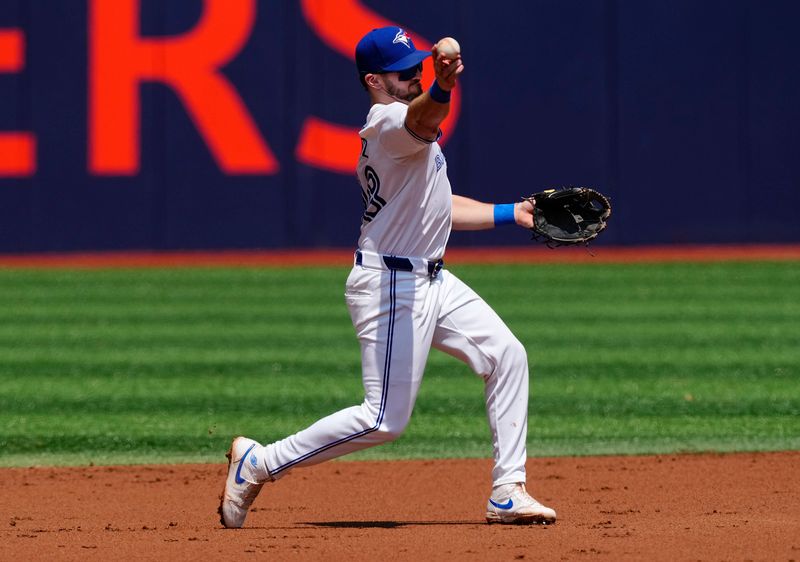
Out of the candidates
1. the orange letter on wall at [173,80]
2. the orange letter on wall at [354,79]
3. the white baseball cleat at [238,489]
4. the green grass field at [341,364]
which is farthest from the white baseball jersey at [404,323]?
the orange letter on wall at [173,80]

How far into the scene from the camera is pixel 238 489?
494 cm

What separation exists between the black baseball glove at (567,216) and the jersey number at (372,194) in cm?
66

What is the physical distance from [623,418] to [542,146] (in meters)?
8.59

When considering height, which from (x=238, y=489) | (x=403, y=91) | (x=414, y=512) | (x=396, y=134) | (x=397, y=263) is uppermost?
(x=403, y=91)

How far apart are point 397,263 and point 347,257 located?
37.4 feet

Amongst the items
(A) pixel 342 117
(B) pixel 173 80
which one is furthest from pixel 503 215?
(B) pixel 173 80

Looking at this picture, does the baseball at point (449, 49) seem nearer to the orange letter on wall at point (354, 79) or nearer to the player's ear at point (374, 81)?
the player's ear at point (374, 81)

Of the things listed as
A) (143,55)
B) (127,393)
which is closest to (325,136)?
(143,55)

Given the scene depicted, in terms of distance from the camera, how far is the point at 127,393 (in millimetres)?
8430

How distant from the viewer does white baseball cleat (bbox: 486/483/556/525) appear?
484 cm

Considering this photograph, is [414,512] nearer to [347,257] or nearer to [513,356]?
[513,356]

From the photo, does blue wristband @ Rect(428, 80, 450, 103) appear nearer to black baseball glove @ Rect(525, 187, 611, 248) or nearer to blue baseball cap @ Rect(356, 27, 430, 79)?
blue baseball cap @ Rect(356, 27, 430, 79)

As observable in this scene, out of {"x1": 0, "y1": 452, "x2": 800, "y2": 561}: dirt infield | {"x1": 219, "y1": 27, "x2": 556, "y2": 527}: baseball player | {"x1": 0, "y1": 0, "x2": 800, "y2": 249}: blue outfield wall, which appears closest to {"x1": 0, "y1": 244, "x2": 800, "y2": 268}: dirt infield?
{"x1": 0, "y1": 0, "x2": 800, "y2": 249}: blue outfield wall

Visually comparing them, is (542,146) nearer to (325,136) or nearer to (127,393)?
(325,136)
